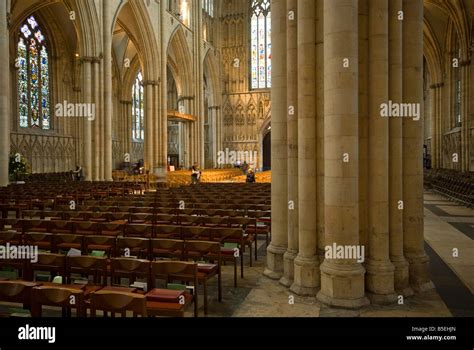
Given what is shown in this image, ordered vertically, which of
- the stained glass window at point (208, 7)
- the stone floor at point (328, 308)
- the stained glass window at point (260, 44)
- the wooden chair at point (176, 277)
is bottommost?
the stone floor at point (328, 308)

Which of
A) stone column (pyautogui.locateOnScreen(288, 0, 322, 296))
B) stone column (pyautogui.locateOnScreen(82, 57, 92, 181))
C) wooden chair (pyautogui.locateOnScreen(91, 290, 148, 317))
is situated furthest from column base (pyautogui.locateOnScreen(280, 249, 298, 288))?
stone column (pyautogui.locateOnScreen(82, 57, 92, 181))

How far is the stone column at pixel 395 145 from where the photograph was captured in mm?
6113

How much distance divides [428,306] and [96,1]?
82.3ft

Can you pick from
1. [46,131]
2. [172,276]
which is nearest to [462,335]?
[172,276]

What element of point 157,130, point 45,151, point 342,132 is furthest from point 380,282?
point 45,151

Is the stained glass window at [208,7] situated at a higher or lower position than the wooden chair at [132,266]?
higher

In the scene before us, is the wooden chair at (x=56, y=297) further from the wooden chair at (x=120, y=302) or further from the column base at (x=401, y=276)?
the column base at (x=401, y=276)

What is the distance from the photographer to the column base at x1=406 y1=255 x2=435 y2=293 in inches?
243

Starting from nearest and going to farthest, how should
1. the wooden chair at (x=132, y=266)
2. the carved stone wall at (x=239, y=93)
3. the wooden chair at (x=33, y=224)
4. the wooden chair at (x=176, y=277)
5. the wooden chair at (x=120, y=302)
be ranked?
1. the wooden chair at (x=120, y=302)
2. the wooden chair at (x=176, y=277)
3. the wooden chair at (x=132, y=266)
4. the wooden chair at (x=33, y=224)
5. the carved stone wall at (x=239, y=93)

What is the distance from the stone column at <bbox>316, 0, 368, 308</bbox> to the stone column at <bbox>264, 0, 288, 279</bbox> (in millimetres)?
1292

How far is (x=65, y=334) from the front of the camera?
3.78 meters

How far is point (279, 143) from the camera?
7016mm

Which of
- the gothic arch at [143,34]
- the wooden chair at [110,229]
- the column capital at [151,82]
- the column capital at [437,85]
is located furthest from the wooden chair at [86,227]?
the column capital at [437,85]

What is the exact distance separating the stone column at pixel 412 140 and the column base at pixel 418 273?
3 centimetres
